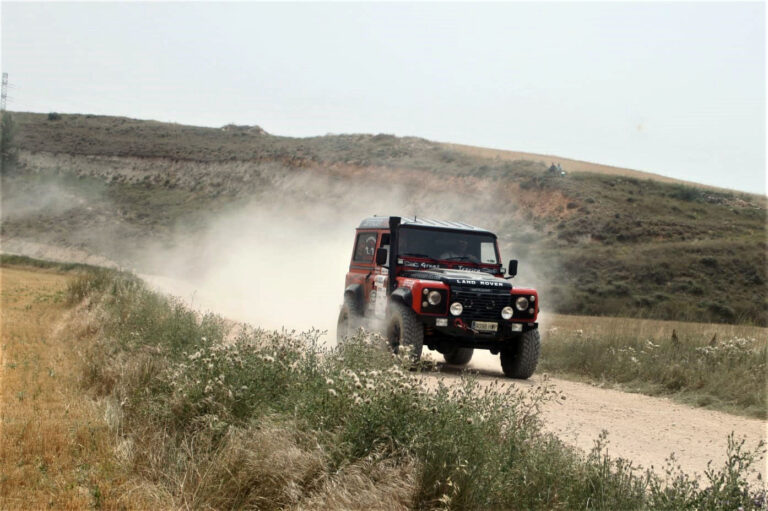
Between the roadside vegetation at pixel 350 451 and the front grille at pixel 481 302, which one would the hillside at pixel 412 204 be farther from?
the roadside vegetation at pixel 350 451

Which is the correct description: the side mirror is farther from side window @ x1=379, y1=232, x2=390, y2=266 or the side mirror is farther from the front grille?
the front grille

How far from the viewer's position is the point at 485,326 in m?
12.7

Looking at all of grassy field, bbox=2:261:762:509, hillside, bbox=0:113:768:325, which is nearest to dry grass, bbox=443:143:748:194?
hillside, bbox=0:113:768:325

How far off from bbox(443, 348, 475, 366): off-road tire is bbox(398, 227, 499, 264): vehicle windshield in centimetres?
202

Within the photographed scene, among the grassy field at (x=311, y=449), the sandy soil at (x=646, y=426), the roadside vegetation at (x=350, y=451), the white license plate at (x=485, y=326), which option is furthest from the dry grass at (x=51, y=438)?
the white license plate at (x=485, y=326)

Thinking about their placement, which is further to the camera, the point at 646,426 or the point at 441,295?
the point at 441,295

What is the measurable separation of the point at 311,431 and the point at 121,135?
3326 inches

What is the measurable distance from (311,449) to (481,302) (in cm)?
706

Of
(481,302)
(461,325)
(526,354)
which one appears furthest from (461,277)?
(526,354)

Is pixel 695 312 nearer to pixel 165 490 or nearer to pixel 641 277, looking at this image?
pixel 641 277

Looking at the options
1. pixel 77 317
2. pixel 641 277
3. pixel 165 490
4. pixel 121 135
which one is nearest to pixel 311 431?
pixel 165 490

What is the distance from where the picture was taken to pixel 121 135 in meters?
84.8

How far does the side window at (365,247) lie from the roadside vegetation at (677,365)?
3998mm

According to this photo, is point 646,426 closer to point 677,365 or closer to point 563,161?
point 677,365
